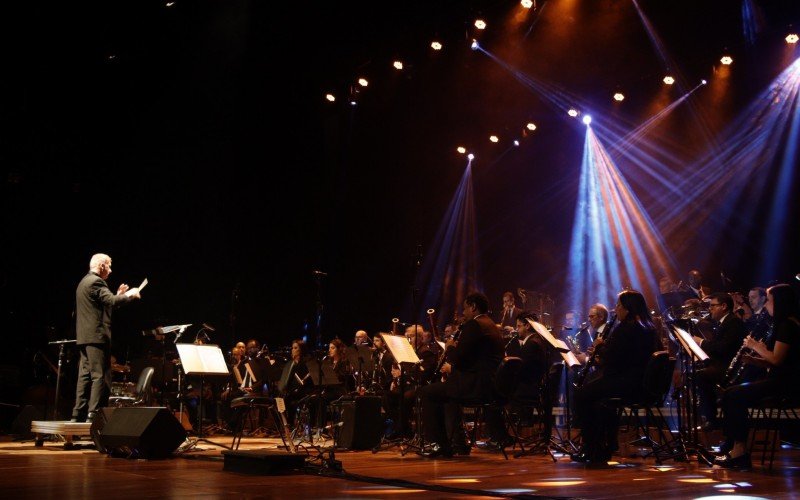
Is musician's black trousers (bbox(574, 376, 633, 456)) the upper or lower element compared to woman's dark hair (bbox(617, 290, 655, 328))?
lower

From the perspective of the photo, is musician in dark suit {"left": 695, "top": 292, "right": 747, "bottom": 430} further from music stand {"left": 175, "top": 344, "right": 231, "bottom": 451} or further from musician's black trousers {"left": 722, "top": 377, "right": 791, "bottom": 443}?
music stand {"left": 175, "top": 344, "right": 231, "bottom": 451}

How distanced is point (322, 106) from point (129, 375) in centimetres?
644

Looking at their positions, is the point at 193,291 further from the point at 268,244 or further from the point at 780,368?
the point at 780,368

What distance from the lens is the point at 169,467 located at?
16.8 feet

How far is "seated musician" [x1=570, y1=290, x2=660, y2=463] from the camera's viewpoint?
575cm

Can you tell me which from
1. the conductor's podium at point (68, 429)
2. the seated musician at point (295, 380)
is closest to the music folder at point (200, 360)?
the conductor's podium at point (68, 429)

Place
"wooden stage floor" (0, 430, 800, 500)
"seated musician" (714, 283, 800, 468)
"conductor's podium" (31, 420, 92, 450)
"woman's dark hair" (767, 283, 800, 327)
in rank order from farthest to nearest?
"conductor's podium" (31, 420, 92, 450)
"woman's dark hair" (767, 283, 800, 327)
"seated musician" (714, 283, 800, 468)
"wooden stage floor" (0, 430, 800, 500)

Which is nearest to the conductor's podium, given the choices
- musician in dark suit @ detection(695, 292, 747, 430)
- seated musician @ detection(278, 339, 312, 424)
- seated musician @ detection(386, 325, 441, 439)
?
seated musician @ detection(278, 339, 312, 424)

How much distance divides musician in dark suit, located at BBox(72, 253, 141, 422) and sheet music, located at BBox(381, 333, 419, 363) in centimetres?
257

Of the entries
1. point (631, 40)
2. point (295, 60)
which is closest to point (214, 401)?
point (295, 60)

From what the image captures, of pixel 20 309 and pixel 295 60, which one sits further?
pixel 295 60

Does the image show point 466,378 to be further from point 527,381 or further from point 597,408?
point 597,408

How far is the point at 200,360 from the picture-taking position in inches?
252

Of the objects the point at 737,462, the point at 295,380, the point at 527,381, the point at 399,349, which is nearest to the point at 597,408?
the point at 737,462
